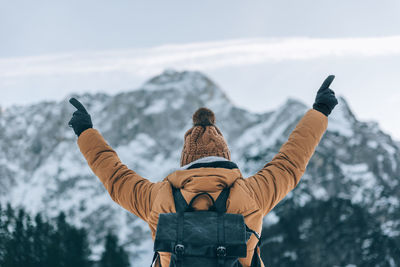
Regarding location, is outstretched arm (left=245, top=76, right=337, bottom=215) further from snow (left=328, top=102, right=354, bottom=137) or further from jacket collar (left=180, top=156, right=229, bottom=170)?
snow (left=328, top=102, right=354, bottom=137)

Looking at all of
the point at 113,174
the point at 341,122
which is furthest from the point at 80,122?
the point at 341,122

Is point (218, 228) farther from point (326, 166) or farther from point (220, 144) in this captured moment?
point (326, 166)

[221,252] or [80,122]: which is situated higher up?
[80,122]

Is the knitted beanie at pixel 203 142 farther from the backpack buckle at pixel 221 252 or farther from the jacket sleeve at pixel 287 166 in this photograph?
the backpack buckle at pixel 221 252

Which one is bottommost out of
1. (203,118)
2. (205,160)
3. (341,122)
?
(205,160)

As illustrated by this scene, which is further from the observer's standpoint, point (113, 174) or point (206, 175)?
point (113, 174)

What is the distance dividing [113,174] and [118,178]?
0.05 metres

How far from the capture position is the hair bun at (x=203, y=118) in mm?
3107

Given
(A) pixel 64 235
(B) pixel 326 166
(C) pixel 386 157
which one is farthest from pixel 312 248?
(A) pixel 64 235

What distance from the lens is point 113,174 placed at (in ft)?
10.8

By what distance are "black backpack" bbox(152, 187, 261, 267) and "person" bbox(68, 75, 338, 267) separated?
0.07 metres

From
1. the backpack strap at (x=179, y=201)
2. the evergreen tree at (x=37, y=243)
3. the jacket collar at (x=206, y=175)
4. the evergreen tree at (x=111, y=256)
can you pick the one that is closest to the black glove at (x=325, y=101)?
the jacket collar at (x=206, y=175)

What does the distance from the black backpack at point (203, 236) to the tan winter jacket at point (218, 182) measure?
0.25ft

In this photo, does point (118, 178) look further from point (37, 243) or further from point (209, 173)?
point (37, 243)
